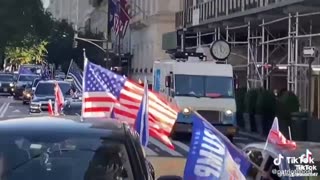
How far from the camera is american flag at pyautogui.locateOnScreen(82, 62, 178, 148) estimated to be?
45.4ft

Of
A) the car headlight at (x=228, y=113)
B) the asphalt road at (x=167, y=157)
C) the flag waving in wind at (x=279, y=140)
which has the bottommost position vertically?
the asphalt road at (x=167, y=157)

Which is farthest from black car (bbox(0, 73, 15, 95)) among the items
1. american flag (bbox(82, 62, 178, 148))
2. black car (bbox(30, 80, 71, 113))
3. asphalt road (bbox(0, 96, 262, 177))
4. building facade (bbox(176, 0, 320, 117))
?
american flag (bbox(82, 62, 178, 148))

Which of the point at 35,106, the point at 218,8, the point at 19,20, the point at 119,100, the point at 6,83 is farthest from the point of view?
the point at 19,20

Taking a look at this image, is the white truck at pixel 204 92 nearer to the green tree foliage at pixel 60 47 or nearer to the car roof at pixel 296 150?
the car roof at pixel 296 150

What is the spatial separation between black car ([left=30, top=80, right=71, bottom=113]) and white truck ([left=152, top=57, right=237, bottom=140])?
5.66 meters

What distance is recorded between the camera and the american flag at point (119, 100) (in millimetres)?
13828

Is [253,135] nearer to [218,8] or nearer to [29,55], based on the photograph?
[218,8]

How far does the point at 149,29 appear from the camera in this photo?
72312 millimetres

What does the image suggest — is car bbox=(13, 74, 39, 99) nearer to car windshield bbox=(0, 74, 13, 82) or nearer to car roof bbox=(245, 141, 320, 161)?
car windshield bbox=(0, 74, 13, 82)

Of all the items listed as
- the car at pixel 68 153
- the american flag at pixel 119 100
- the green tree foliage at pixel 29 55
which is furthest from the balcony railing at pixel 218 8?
the green tree foliage at pixel 29 55

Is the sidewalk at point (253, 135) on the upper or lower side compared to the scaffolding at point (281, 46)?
lower

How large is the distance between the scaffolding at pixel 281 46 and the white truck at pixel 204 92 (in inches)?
146

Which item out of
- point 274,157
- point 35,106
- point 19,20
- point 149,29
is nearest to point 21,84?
point 149,29

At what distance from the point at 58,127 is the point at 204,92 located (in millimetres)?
20675
